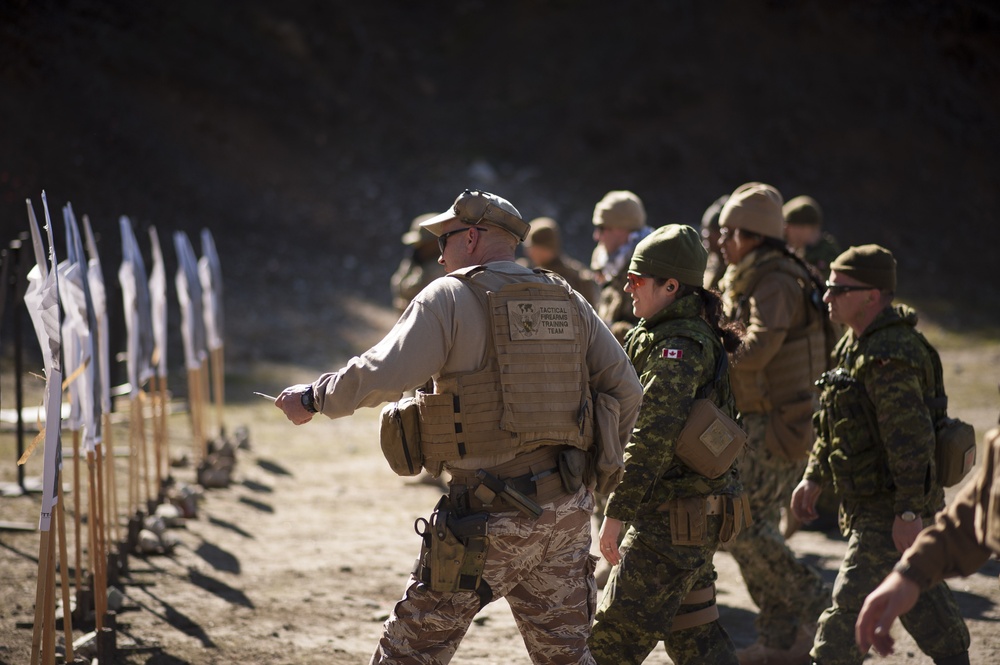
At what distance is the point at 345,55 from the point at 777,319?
72.4 feet

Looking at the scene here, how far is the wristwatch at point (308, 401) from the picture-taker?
3.53m

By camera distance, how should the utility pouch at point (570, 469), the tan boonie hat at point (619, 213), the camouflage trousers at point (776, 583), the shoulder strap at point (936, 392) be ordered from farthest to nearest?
the tan boonie hat at point (619, 213) < the camouflage trousers at point (776, 583) < the shoulder strap at point (936, 392) < the utility pouch at point (570, 469)

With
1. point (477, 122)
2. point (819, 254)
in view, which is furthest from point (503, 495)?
point (477, 122)

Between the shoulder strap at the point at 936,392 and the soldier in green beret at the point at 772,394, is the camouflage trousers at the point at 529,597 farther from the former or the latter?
the soldier in green beret at the point at 772,394

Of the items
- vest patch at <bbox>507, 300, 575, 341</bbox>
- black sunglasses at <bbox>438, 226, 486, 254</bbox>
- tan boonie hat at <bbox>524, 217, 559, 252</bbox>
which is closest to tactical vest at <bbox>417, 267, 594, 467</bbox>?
vest patch at <bbox>507, 300, 575, 341</bbox>

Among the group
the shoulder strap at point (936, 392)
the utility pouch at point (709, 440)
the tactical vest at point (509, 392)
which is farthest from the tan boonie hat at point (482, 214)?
the shoulder strap at point (936, 392)

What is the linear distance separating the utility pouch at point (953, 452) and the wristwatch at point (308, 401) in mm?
2515

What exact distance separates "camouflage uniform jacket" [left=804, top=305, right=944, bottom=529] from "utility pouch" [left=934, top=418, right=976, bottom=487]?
8 centimetres

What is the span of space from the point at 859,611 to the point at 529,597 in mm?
1449

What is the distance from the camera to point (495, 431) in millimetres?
3680

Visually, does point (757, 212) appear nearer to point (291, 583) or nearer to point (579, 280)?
point (579, 280)

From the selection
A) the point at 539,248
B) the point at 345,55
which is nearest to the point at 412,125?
the point at 345,55

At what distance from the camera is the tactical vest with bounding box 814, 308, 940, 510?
4.31 m

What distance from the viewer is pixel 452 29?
92.1 feet
